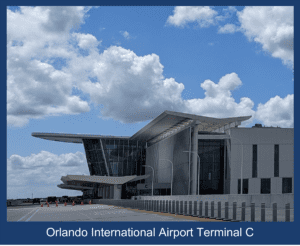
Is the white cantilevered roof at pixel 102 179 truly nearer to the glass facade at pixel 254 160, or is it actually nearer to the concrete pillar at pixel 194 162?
the concrete pillar at pixel 194 162

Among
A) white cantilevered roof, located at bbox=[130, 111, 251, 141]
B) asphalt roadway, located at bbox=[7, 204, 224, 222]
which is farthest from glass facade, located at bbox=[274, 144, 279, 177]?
asphalt roadway, located at bbox=[7, 204, 224, 222]

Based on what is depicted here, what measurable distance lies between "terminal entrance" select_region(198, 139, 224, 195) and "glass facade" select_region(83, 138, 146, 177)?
30665 millimetres

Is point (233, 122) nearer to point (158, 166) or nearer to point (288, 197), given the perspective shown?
point (158, 166)

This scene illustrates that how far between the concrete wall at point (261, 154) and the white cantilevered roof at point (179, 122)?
3.13m

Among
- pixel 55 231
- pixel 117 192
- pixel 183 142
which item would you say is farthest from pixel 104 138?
pixel 55 231

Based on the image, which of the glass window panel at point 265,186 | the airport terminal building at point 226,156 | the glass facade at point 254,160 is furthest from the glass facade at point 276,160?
the glass facade at point 254,160

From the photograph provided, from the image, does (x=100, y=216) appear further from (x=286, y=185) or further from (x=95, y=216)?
(x=286, y=185)

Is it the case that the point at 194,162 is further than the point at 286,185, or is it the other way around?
the point at 194,162

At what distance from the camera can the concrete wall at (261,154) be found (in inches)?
2405

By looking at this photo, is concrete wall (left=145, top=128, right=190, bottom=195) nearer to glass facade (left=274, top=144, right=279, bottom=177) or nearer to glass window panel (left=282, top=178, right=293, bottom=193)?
glass facade (left=274, top=144, right=279, bottom=177)

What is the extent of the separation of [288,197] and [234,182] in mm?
27571

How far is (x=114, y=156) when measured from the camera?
92.3m

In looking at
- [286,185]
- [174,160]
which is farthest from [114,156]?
[286,185]

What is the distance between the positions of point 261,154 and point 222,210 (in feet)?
144
